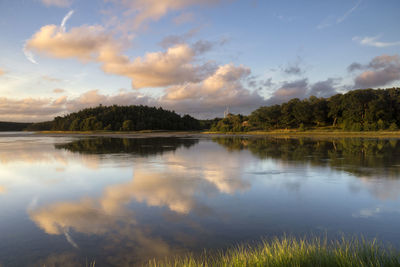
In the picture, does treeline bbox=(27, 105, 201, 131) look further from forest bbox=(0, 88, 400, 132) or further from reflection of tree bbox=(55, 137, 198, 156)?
reflection of tree bbox=(55, 137, 198, 156)

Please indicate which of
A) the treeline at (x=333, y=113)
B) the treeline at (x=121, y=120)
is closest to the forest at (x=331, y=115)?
the treeline at (x=333, y=113)

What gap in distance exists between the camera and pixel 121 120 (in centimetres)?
16062

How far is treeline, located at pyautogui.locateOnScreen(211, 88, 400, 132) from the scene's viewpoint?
77.7 meters

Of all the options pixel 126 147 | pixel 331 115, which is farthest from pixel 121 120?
pixel 126 147

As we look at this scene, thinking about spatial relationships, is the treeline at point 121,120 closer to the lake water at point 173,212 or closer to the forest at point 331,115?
the forest at point 331,115

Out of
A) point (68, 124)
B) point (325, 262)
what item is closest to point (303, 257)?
point (325, 262)

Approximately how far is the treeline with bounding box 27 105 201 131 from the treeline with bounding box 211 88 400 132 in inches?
2322

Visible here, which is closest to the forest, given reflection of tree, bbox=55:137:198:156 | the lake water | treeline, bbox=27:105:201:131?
treeline, bbox=27:105:201:131

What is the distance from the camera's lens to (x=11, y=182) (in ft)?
41.2

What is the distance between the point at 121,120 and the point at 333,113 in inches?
4465

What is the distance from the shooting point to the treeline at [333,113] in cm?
7769

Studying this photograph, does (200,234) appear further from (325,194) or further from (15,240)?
(325,194)

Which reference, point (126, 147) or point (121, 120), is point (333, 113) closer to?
point (126, 147)

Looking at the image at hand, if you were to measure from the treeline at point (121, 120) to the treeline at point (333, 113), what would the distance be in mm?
58987
